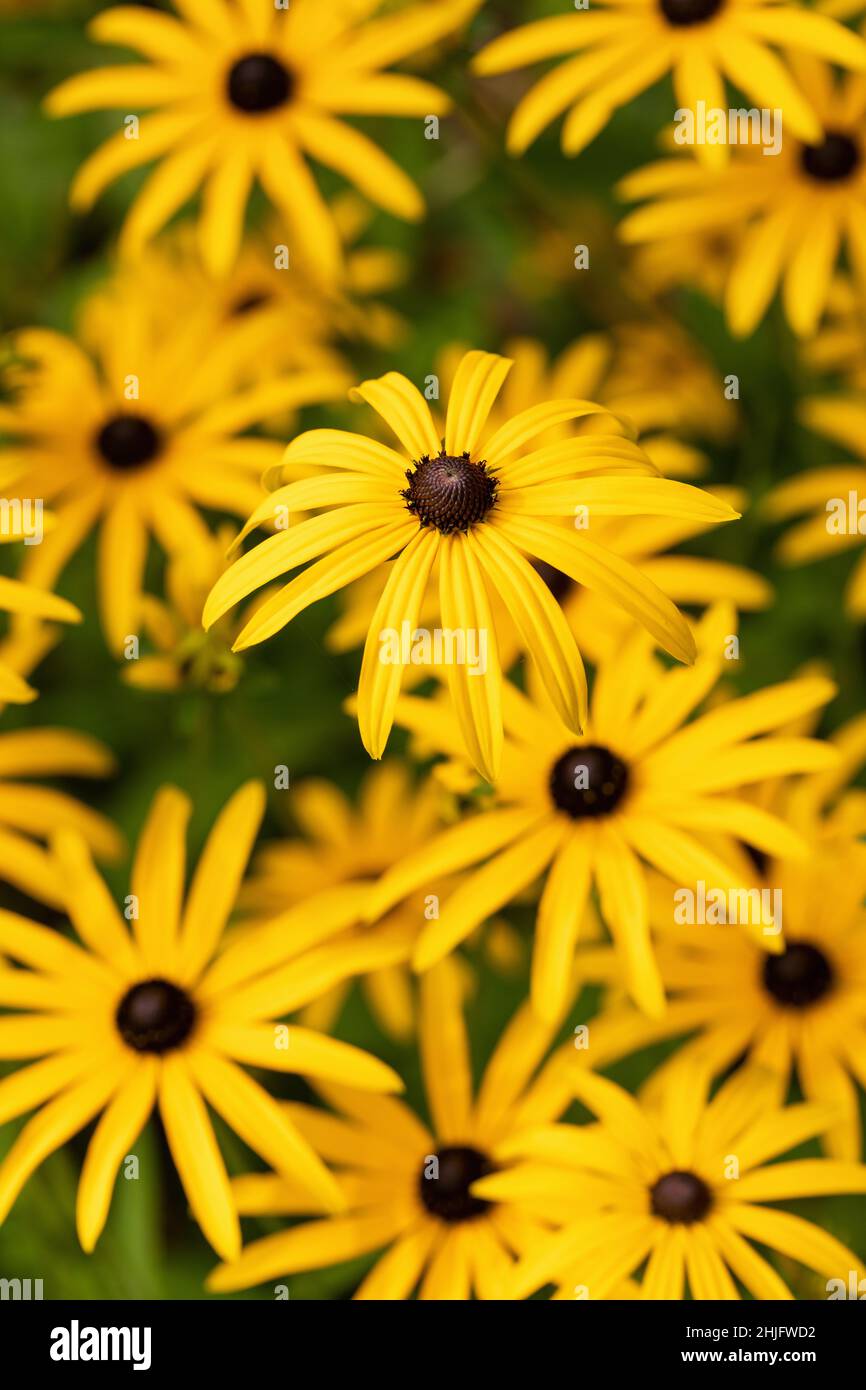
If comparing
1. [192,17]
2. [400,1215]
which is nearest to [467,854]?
[400,1215]

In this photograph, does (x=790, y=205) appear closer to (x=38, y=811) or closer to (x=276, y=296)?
(x=276, y=296)

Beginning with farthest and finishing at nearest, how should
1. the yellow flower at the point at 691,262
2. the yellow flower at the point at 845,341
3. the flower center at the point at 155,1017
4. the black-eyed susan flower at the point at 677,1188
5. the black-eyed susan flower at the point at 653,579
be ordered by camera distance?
the yellow flower at the point at 691,262, the yellow flower at the point at 845,341, the black-eyed susan flower at the point at 653,579, the flower center at the point at 155,1017, the black-eyed susan flower at the point at 677,1188

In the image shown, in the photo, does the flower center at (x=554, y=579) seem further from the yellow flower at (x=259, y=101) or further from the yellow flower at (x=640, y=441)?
the yellow flower at (x=259, y=101)

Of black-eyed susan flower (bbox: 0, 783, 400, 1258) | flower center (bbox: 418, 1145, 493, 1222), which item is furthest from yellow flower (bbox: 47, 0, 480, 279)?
flower center (bbox: 418, 1145, 493, 1222)

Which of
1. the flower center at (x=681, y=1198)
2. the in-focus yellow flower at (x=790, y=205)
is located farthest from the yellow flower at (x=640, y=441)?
the flower center at (x=681, y=1198)
